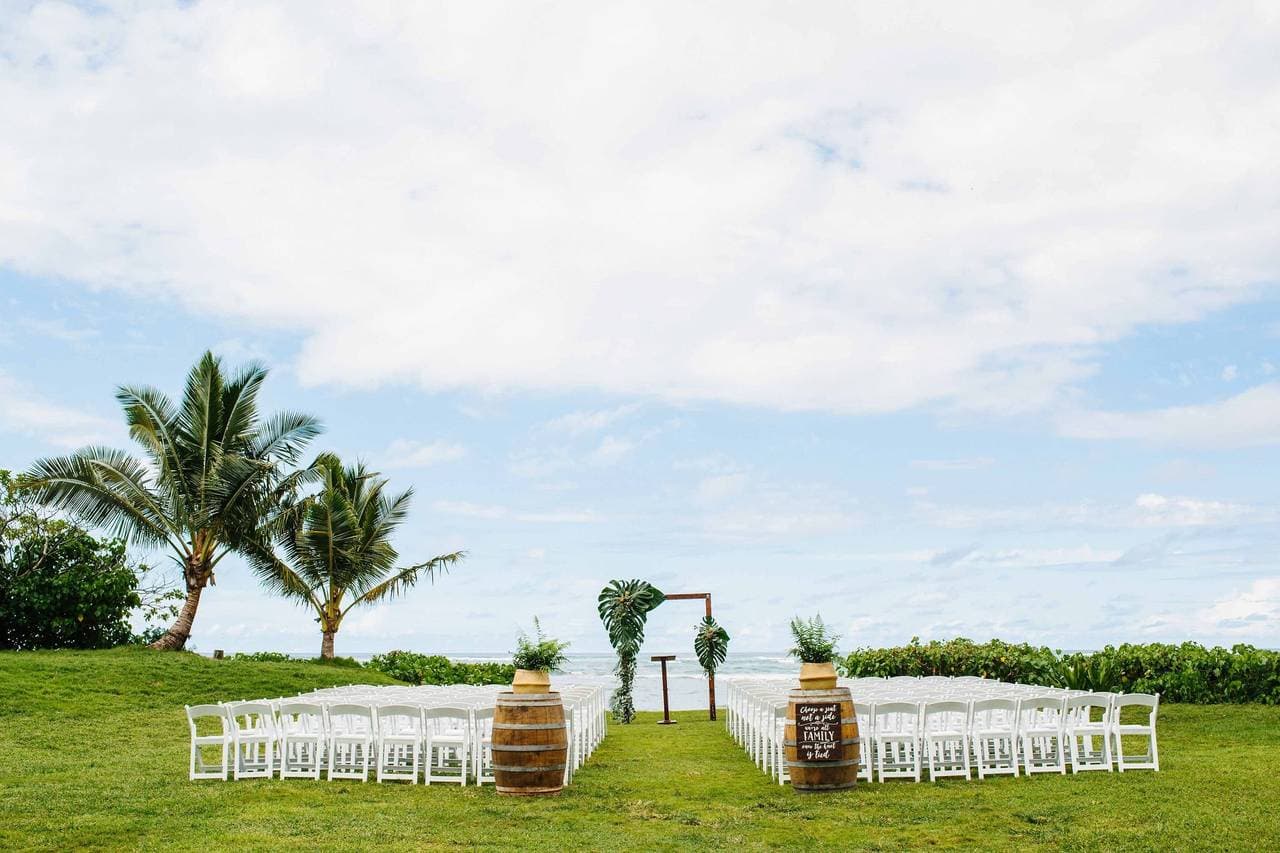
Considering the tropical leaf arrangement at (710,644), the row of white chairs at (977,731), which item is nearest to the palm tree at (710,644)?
the tropical leaf arrangement at (710,644)

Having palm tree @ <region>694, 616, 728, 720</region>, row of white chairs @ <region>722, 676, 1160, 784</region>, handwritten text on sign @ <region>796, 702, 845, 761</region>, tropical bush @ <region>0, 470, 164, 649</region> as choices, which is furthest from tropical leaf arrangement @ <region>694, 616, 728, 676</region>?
tropical bush @ <region>0, 470, 164, 649</region>

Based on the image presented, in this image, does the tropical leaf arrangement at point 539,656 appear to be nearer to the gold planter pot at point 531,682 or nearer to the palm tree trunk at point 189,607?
the gold planter pot at point 531,682

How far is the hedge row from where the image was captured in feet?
58.7

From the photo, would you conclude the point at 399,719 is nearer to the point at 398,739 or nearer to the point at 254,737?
the point at 398,739

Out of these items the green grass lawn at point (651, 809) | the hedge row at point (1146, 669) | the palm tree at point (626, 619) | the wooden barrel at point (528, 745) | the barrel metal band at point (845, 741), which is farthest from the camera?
the palm tree at point (626, 619)

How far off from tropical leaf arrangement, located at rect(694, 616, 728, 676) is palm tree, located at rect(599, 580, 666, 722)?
40.3 inches

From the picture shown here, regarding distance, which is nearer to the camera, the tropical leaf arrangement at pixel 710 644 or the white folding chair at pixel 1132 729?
the white folding chair at pixel 1132 729

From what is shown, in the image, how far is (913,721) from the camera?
478 inches

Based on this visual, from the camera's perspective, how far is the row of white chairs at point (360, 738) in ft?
35.6

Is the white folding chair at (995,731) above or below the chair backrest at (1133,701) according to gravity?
below

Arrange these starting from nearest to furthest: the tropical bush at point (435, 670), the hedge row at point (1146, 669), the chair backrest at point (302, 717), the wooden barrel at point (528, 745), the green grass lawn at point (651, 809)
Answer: the green grass lawn at point (651, 809) → the wooden barrel at point (528, 745) → the chair backrest at point (302, 717) → the hedge row at point (1146, 669) → the tropical bush at point (435, 670)

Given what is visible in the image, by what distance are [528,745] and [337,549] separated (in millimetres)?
18287

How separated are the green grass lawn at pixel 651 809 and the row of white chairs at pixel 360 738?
0.36m

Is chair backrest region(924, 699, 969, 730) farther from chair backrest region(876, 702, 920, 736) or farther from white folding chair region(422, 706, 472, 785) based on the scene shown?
white folding chair region(422, 706, 472, 785)
